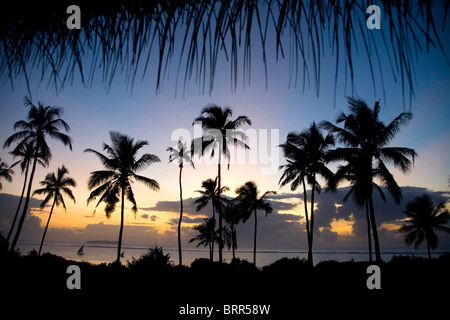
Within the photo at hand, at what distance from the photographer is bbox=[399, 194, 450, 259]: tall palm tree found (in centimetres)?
2628

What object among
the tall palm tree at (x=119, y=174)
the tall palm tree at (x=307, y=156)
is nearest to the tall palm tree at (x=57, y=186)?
the tall palm tree at (x=119, y=174)

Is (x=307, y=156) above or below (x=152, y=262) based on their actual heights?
above

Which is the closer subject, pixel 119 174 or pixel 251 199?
pixel 119 174

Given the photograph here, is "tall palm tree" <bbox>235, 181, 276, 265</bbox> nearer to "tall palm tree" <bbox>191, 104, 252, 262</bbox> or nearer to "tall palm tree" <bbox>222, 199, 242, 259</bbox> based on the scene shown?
"tall palm tree" <bbox>222, 199, 242, 259</bbox>

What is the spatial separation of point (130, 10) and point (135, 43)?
0.47ft

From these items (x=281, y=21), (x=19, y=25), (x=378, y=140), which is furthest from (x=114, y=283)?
(x=378, y=140)

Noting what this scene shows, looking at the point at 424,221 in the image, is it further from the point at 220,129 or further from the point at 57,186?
the point at 57,186

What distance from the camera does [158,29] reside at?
92 centimetres

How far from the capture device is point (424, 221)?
89.2 feet

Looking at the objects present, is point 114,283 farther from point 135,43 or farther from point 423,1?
point 423,1

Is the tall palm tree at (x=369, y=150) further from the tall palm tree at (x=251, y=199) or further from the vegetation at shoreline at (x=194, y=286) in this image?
the tall palm tree at (x=251, y=199)

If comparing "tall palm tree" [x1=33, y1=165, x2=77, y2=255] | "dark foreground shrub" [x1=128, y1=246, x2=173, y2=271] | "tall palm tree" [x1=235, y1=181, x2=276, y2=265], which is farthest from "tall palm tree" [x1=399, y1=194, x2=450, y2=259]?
"tall palm tree" [x1=33, y1=165, x2=77, y2=255]

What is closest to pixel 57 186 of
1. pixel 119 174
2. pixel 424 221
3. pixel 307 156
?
pixel 119 174

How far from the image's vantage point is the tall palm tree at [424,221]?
26281 mm
